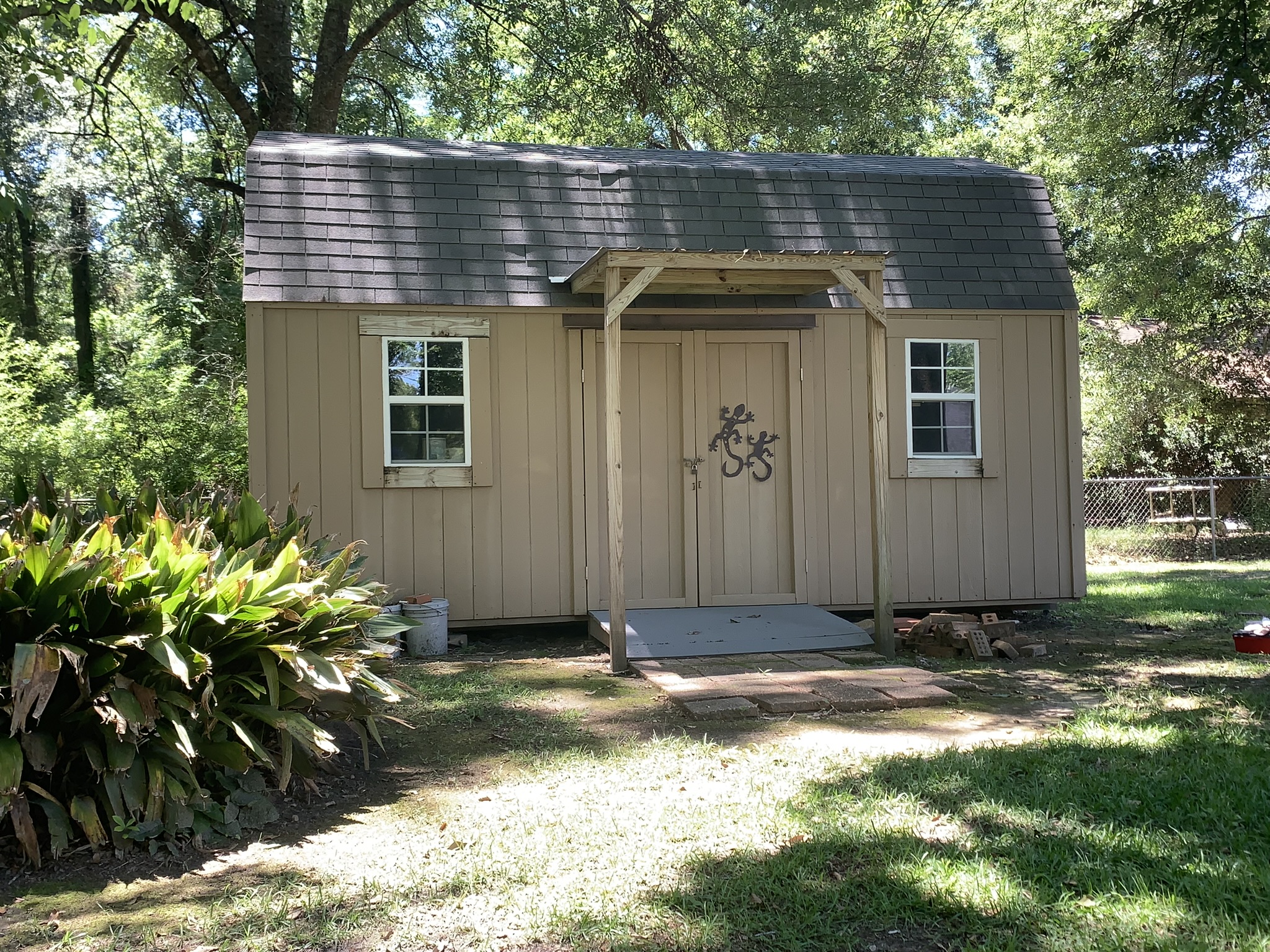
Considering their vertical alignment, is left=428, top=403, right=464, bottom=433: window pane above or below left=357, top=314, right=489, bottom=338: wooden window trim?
below

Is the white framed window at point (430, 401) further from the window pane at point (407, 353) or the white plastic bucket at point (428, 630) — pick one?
the white plastic bucket at point (428, 630)

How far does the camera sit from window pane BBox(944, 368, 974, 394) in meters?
9.09

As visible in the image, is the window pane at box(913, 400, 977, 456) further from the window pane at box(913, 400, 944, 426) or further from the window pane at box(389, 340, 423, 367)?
the window pane at box(389, 340, 423, 367)

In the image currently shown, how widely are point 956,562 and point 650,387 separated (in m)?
2.96

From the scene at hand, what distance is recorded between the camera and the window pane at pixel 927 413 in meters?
9.04

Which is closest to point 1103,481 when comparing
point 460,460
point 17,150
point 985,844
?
point 460,460

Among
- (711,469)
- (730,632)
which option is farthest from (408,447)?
(730,632)

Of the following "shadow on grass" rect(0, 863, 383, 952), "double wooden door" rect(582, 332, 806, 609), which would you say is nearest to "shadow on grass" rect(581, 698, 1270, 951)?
"shadow on grass" rect(0, 863, 383, 952)

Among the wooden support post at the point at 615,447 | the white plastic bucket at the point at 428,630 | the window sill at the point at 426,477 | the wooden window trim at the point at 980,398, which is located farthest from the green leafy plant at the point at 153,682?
the wooden window trim at the point at 980,398

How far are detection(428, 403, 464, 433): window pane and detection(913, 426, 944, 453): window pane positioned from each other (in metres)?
3.78

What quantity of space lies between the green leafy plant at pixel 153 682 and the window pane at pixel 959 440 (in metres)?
6.01

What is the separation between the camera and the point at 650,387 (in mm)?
8766

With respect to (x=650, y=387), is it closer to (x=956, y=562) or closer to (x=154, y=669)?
(x=956, y=562)

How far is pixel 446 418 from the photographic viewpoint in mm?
8367
